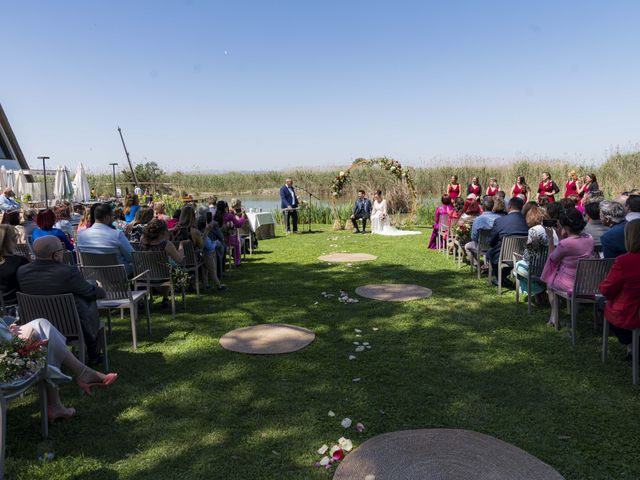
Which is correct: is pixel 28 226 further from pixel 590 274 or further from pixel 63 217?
pixel 590 274

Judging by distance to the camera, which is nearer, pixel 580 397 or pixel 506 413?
pixel 506 413

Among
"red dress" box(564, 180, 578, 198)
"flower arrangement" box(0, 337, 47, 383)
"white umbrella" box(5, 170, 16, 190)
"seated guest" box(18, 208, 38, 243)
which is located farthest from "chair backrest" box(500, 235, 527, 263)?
"white umbrella" box(5, 170, 16, 190)

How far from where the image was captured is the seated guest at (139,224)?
285 inches

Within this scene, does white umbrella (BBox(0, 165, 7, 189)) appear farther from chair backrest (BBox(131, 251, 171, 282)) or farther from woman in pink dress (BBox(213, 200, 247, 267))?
chair backrest (BBox(131, 251, 171, 282))

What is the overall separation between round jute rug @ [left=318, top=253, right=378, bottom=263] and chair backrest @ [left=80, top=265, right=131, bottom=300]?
5825mm

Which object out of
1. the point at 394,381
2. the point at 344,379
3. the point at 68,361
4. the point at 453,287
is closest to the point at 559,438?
the point at 394,381

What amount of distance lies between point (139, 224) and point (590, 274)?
6.29 m

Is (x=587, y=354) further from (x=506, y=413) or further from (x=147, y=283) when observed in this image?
(x=147, y=283)

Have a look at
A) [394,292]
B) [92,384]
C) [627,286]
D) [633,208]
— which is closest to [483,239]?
[394,292]

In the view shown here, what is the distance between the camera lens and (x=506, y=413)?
356 cm

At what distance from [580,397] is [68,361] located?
13.2 ft

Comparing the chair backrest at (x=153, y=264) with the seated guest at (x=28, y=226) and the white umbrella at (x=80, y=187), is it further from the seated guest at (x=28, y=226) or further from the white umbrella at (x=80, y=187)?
the white umbrella at (x=80, y=187)

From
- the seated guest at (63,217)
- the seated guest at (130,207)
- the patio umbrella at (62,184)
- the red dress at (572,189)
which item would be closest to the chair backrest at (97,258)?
the seated guest at (63,217)

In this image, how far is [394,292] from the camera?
24.2 ft
